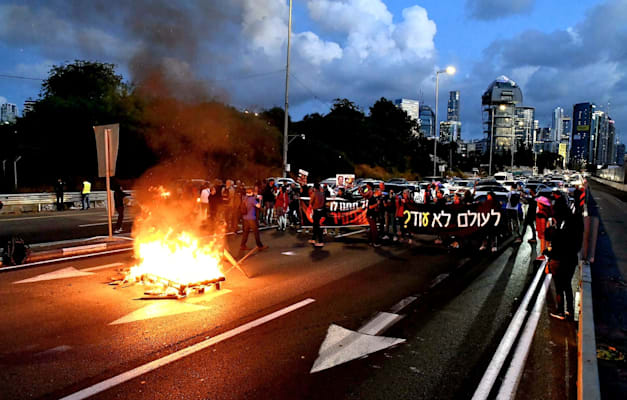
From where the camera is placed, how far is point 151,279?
7293mm

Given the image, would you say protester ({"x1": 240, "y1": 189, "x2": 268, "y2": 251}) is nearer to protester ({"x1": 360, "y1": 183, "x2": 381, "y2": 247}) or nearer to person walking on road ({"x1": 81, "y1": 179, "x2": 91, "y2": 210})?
protester ({"x1": 360, "y1": 183, "x2": 381, "y2": 247})

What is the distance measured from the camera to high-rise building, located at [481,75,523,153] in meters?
159

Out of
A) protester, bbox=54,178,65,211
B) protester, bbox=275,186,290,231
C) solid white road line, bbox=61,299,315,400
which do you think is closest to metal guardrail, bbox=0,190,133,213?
protester, bbox=54,178,65,211

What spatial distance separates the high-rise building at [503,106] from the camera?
15912cm

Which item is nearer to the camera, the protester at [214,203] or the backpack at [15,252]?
the backpack at [15,252]

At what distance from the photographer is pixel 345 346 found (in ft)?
16.7

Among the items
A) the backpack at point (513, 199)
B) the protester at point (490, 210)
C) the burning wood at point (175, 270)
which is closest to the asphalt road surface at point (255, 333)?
the burning wood at point (175, 270)

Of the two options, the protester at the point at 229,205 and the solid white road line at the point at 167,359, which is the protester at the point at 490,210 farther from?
the protester at the point at 229,205

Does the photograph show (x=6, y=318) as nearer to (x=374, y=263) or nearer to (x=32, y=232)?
(x=374, y=263)

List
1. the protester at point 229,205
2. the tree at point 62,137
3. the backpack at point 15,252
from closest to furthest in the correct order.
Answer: the backpack at point 15,252
the protester at point 229,205
the tree at point 62,137

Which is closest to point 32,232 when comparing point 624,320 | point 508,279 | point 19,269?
point 19,269

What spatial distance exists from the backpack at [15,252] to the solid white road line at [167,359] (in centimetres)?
603

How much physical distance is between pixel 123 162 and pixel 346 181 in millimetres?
13728

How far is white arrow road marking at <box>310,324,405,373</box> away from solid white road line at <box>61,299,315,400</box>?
0.92 m
